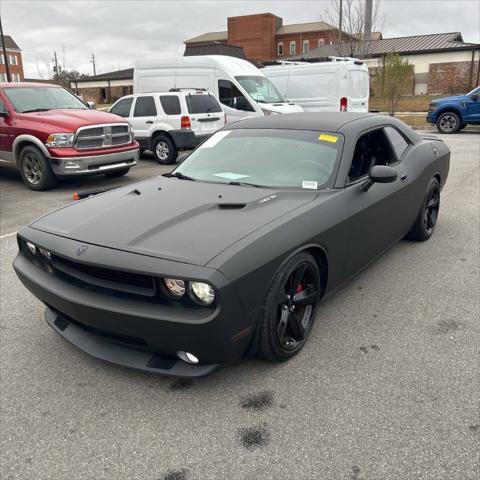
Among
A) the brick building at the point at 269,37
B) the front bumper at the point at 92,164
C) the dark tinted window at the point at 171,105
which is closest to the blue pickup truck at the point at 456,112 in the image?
the dark tinted window at the point at 171,105

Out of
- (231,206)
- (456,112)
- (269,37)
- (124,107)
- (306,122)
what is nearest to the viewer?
(231,206)

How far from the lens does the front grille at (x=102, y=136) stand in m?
8.20

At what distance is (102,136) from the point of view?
8523 mm

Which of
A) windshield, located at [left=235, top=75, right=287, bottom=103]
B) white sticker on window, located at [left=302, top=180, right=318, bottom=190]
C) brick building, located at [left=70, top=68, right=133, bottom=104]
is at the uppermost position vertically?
brick building, located at [left=70, top=68, right=133, bottom=104]

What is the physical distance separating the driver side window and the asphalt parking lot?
1.03 meters

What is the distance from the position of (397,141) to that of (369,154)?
75 centimetres

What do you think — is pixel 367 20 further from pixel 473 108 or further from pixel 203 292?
pixel 203 292

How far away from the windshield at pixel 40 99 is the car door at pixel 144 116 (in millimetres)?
2140

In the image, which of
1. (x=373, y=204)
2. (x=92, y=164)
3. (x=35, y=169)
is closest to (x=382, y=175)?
(x=373, y=204)

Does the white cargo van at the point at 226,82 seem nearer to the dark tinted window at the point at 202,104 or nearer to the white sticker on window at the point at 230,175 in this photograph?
the dark tinted window at the point at 202,104

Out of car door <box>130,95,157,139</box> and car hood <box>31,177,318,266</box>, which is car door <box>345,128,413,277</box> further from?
car door <box>130,95,157,139</box>

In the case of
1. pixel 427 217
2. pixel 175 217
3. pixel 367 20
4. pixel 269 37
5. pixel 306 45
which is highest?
pixel 269 37

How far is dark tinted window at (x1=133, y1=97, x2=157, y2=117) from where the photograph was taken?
38.3ft

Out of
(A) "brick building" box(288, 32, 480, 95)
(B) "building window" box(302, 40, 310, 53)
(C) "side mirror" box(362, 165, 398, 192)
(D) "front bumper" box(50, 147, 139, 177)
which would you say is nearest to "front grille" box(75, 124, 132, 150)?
(D) "front bumper" box(50, 147, 139, 177)
